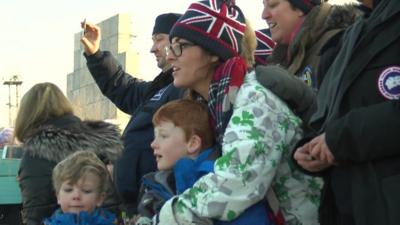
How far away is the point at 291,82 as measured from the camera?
2723 mm

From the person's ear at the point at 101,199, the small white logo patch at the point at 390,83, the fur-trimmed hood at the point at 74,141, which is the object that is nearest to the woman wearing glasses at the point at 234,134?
the small white logo patch at the point at 390,83

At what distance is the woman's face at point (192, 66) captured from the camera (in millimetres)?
3141

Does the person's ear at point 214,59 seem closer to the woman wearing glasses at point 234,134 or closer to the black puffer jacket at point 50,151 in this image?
the woman wearing glasses at point 234,134

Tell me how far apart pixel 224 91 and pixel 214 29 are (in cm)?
41

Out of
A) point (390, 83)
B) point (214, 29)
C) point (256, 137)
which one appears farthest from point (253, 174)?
point (214, 29)

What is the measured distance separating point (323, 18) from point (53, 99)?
1.98 meters

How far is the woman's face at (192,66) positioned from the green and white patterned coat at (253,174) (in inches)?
15.2

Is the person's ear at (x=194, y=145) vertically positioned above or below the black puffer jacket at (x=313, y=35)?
below

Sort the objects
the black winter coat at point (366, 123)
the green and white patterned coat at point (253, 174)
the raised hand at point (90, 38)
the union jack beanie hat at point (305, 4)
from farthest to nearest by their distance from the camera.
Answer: the raised hand at point (90, 38), the union jack beanie hat at point (305, 4), the green and white patterned coat at point (253, 174), the black winter coat at point (366, 123)

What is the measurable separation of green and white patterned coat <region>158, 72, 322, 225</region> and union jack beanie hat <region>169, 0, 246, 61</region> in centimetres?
38

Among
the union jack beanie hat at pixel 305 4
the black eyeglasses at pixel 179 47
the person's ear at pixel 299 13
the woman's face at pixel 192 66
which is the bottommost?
the woman's face at pixel 192 66

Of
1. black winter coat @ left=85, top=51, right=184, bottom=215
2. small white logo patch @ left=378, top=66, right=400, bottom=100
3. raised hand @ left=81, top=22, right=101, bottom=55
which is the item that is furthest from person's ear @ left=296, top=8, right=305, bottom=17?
raised hand @ left=81, top=22, right=101, bottom=55

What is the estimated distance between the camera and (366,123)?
7.10 ft

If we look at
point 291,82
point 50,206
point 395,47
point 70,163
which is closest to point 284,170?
point 291,82
